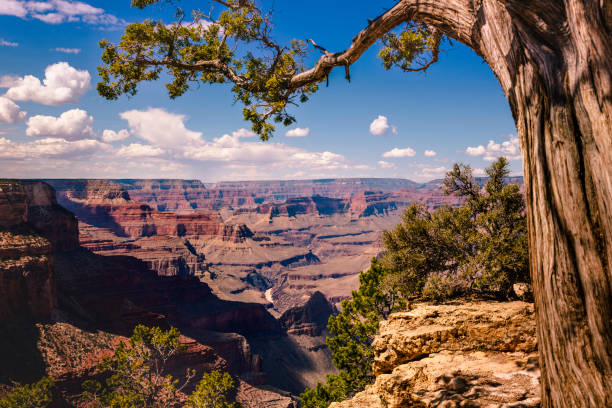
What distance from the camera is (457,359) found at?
7699mm

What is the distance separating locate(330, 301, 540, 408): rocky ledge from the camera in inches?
243

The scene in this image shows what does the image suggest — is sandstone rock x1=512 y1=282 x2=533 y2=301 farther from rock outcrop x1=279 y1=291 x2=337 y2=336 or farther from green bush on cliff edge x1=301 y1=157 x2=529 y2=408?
rock outcrop x1=279 y1=291 x2=337 y2=336

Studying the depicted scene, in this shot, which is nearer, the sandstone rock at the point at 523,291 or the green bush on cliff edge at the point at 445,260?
the sandstone rock at the point at 523,291

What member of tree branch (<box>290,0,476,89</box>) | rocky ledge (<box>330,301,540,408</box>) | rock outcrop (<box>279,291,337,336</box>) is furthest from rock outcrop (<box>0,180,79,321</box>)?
rock outcrop (<box>279,291,337,336</box>)

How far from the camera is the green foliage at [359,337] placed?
1507 cm

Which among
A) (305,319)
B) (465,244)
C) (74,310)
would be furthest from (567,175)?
(305,319)

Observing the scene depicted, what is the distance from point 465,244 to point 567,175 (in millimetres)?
10231

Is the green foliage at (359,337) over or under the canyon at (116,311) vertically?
over

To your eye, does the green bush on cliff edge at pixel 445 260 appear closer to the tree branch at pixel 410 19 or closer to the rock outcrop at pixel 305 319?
the tree branch at pixel 410 19

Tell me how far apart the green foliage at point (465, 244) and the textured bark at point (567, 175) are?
8.01 meters

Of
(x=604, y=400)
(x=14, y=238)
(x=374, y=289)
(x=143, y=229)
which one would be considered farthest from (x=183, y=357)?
(x=143, y=229)

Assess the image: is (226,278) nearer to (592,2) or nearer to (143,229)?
(143,229)

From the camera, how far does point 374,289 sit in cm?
1536

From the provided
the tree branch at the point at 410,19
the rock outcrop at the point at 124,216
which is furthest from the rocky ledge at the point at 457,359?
the rock outcrop at the point at 124,216
